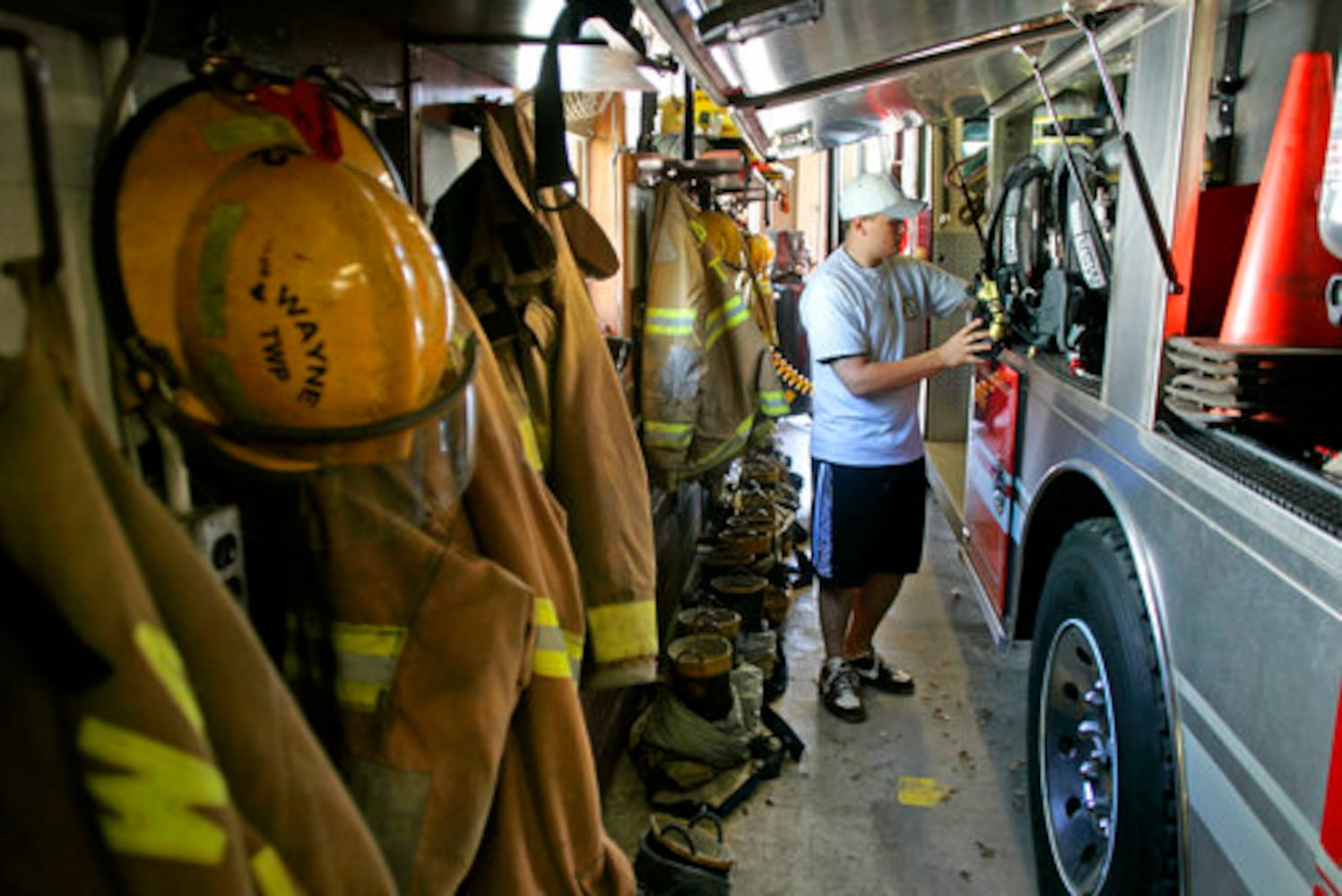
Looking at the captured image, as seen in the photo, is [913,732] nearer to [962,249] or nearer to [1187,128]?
[1187,128]

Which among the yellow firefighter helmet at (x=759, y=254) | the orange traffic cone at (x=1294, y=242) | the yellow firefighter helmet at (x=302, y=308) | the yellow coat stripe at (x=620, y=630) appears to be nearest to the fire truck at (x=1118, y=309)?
the orange traffic cone at (x=1294, y=242)

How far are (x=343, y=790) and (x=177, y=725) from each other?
218mm

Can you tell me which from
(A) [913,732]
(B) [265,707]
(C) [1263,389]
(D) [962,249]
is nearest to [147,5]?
(B) [265,707]

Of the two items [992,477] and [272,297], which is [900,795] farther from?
[272,297]

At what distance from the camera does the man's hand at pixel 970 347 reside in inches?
131

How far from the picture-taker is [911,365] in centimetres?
345

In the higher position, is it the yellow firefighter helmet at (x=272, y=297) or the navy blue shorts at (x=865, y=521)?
the yellow firefighter helmet at (x=272, y=297)

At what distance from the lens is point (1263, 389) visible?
5.61ft

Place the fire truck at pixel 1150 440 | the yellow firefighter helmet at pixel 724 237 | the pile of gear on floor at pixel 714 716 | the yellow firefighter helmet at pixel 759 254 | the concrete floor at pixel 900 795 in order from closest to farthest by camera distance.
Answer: the fire truck at pixel 1150 440 → the pile of gear on floor at pixel 714 716 → the concrete floor at pixel 900 795 → the yellow firefighter helmet at pixel 724 237 → the yellow firefighter helmet at pixel 759 254

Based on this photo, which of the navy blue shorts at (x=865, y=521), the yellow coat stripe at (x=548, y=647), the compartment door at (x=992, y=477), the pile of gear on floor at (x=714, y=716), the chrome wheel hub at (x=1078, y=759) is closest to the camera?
the yellow coat stripe at (x=548, y=647)

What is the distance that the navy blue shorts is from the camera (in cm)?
367

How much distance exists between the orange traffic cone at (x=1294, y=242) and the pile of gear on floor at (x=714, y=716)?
1.82 meters

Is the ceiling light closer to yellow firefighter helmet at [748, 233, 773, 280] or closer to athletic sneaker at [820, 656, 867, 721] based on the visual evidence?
athletic sneaker at [820, 656, 867, 721]

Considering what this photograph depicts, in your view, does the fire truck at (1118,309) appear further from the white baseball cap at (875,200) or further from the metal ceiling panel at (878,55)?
the white baseball cap at (875,200)
